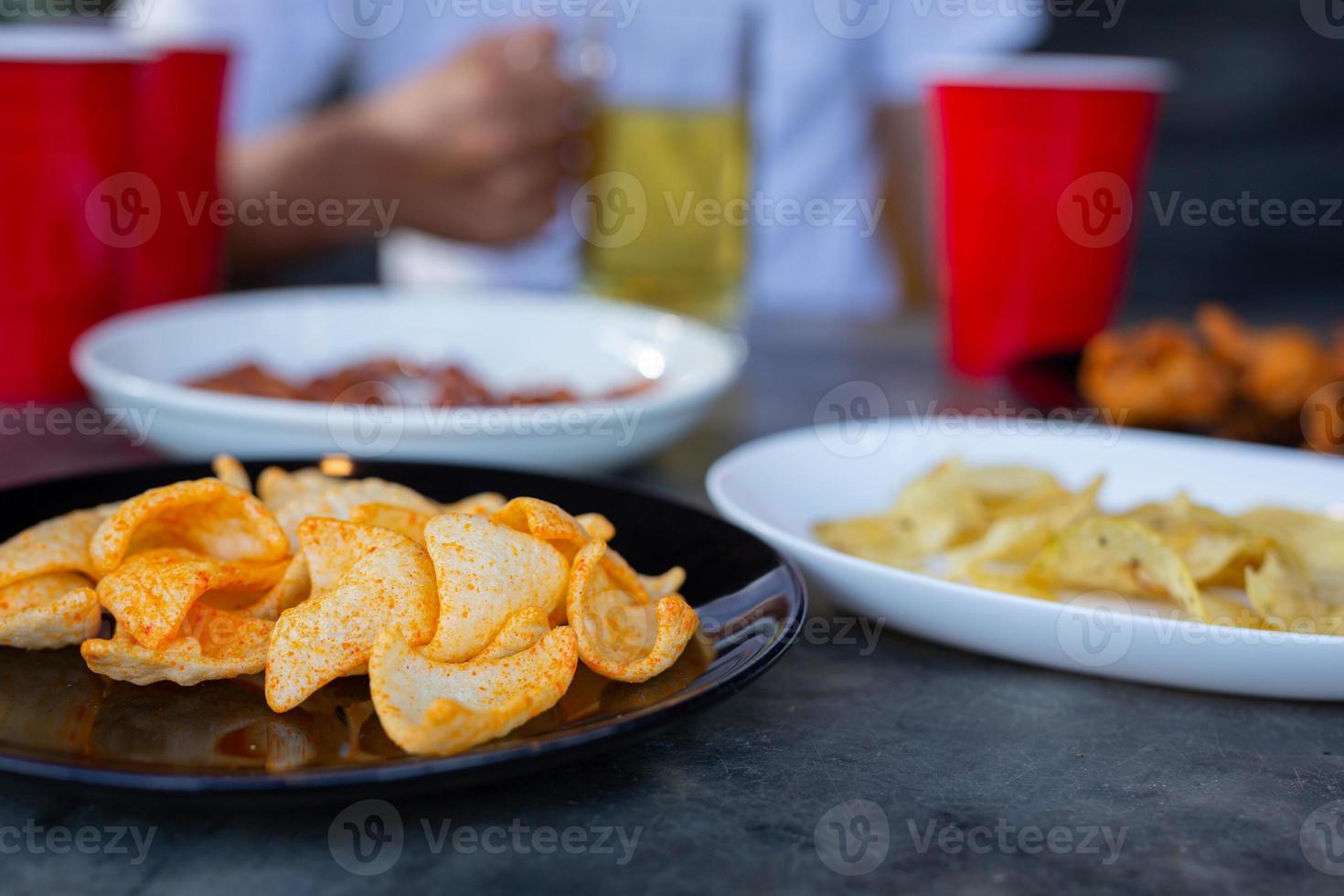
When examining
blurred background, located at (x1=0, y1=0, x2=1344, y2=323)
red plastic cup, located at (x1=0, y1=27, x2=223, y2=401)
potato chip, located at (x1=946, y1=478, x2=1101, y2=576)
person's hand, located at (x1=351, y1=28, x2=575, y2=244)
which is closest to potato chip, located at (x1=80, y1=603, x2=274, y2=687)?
potato chip, located at (x1=946, y1=478, x2=1101, y2=576)

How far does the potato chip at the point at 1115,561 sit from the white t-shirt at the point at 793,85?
2.07 m

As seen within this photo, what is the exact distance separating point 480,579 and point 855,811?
0.22 metres

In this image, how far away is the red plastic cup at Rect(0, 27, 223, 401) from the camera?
1359mm

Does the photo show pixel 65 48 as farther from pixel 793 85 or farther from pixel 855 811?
pixel 793 85

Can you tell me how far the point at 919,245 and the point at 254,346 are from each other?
1853 millimetres

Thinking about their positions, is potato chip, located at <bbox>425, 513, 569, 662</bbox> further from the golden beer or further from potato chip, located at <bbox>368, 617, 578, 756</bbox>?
the golden beer

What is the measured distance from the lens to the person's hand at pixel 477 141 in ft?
7.72

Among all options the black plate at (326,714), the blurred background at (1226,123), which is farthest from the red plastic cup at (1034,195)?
the blurred background at (1226,123)

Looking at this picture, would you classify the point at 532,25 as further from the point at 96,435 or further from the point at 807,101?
the point at 96,435

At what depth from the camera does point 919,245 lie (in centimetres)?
293

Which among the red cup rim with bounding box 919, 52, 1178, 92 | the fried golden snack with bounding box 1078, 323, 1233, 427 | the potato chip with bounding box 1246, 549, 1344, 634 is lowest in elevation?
the fried golden snack with bounding box 1078, 323, 1233, 427

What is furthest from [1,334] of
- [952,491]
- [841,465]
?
[952,491]

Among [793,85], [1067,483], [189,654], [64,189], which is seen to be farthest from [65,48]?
[793,85]

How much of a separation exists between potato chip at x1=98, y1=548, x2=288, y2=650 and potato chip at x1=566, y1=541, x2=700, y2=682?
0.19 metres
